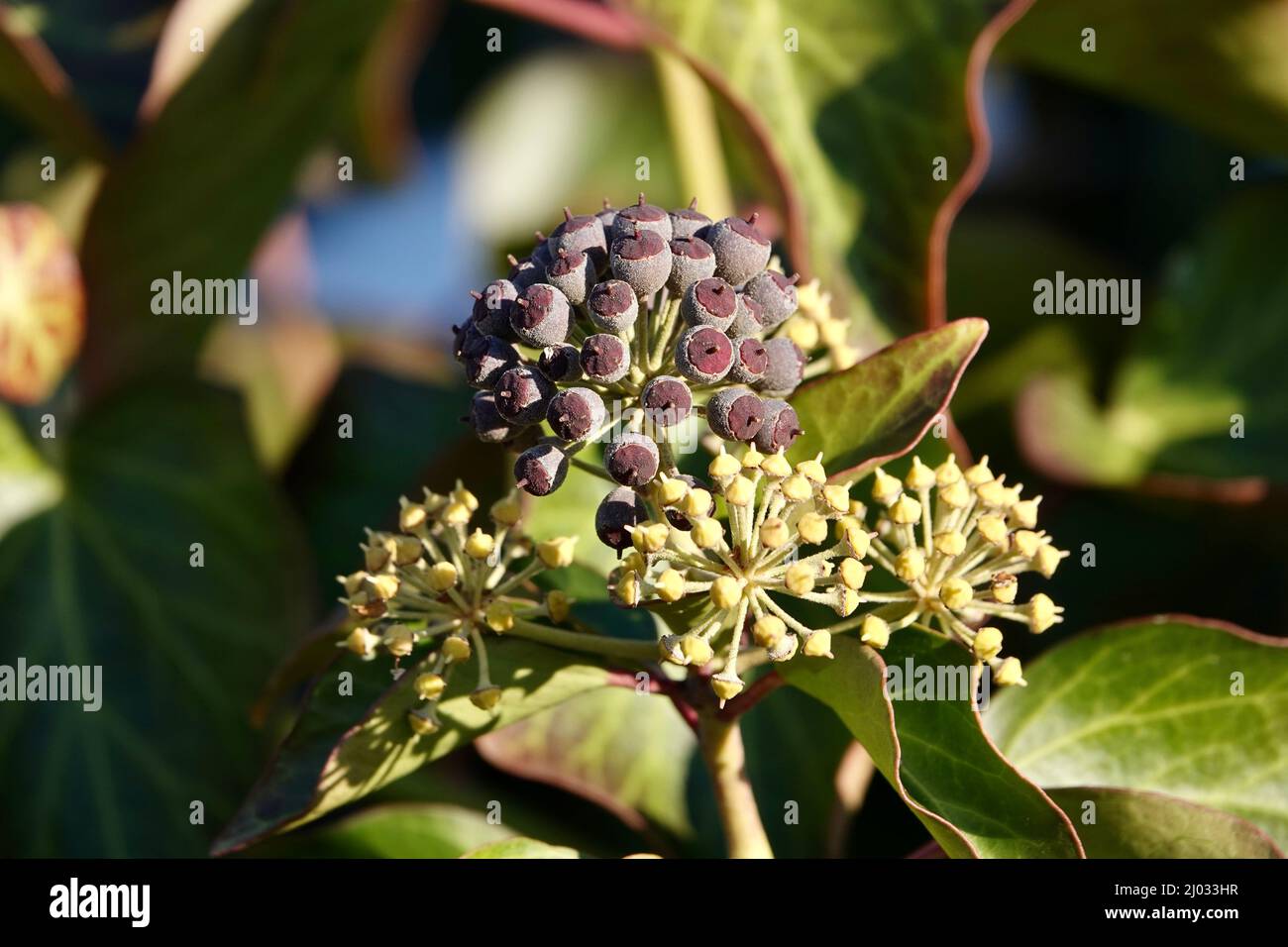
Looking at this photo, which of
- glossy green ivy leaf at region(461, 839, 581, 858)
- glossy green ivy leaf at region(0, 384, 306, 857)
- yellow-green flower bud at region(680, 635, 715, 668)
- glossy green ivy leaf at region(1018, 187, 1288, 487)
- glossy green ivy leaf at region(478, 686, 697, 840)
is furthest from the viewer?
glossy green ivy leaf at region(1018, 187, 1288, 487)

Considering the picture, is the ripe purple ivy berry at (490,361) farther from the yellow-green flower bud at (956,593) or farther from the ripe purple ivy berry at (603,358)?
the yellow-green flower bud at (956,593)

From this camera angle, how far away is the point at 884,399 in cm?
81

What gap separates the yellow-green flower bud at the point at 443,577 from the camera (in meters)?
0.78

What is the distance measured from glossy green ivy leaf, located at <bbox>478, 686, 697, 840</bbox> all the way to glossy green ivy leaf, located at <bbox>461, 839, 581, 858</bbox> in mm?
158

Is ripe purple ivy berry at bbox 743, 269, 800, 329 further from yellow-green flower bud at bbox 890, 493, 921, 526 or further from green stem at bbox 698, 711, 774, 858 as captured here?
green stem at bbox 698, 711, 774, 858

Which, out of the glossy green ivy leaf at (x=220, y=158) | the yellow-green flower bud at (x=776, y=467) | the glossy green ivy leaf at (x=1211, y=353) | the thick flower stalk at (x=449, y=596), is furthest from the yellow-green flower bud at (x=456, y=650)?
the glossy green ivy leaf at (x=1211, y=353)

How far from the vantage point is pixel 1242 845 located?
0.85m

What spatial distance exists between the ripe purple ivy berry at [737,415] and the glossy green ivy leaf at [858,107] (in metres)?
0.37

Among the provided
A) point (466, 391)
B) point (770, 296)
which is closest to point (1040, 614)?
point (770, 296)

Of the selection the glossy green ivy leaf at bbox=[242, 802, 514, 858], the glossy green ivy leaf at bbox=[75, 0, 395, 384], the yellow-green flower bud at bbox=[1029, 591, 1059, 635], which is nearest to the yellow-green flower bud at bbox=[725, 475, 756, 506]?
→ the yellow-green flower bud at bbox=[1029, 591, 1059, 635]

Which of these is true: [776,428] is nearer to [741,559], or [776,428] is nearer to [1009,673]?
[741,559]

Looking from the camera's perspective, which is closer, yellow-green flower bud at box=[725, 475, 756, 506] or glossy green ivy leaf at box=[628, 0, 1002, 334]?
yellow-green flower bud at box=[725, 475, 756, 506]

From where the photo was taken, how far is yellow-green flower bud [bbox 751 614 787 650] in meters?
0.74
